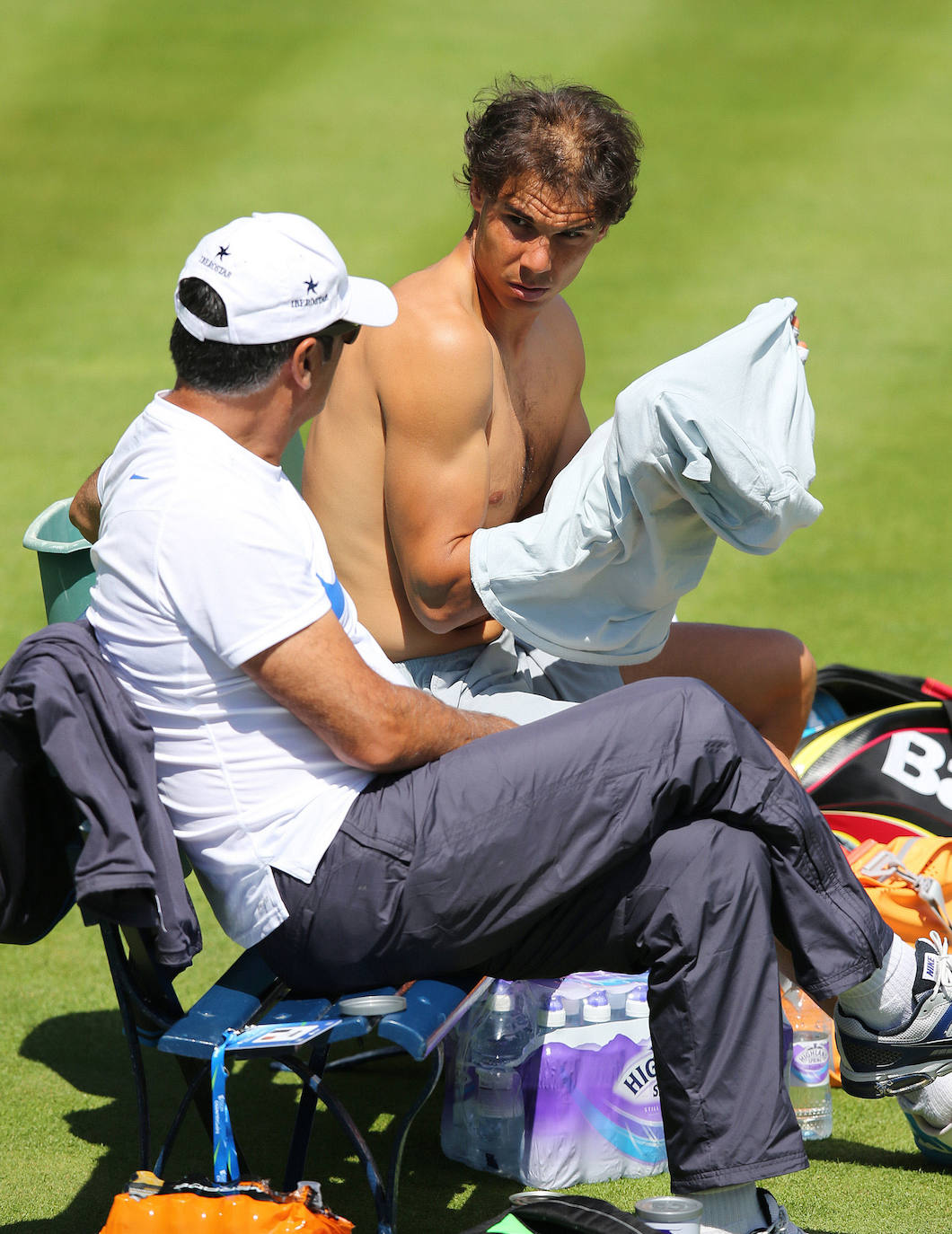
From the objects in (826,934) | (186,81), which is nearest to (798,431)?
(826,934)

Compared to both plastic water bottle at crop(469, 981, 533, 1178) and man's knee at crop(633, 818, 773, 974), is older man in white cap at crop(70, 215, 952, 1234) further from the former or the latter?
plastic water bottle at crop(469, 981, 533, 1178)

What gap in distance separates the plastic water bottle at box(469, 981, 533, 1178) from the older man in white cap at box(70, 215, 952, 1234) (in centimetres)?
67

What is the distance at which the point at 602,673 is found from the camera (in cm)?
335

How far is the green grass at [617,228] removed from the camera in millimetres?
6496

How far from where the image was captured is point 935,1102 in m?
2.77

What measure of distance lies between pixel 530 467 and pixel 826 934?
147cm

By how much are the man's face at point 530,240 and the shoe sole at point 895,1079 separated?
169cm

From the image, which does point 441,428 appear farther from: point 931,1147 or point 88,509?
point 931,1147

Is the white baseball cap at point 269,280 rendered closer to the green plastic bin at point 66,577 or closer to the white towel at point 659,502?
the white towel at point 659,502

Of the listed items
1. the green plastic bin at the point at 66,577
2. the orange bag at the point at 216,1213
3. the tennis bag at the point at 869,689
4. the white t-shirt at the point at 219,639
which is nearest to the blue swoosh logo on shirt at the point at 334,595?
the white t-shirt at the point at 219,639

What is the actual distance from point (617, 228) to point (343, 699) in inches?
275

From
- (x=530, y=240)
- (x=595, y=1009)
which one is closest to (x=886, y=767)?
(x=595, y=1009)

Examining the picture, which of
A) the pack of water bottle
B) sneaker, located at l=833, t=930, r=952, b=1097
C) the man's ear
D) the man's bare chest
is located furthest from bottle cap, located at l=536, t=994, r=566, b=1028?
the man's ear

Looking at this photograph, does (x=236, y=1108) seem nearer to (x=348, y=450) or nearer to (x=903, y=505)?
(x=348, y=450)
